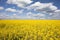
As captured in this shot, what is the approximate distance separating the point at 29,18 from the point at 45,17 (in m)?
0.31

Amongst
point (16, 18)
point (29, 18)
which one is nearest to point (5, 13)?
point (16, 18)

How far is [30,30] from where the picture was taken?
239 centimetres

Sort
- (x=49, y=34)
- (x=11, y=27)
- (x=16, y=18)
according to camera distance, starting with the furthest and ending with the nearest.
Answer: (x=16, y=18) → (x=11, y=27) → (x=49, y=34)

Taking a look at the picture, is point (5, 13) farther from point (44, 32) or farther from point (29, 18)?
point (44, 32)

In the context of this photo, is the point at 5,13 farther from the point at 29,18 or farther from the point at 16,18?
the point at 29,18

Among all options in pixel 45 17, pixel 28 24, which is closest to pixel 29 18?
pixel 28 24

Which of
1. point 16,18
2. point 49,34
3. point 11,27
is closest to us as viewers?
point 49,34

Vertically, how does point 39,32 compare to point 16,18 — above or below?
below

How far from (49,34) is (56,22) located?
1.51ft

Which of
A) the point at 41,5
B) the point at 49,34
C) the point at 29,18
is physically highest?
the point at 41,5

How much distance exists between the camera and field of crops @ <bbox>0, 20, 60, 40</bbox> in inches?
89.4

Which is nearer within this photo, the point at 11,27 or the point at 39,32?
the point at 39,32

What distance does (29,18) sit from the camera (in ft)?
8.68

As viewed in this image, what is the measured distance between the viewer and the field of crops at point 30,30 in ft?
7.45
